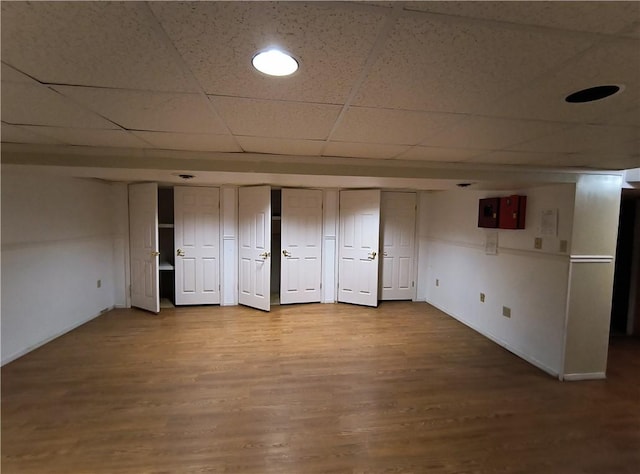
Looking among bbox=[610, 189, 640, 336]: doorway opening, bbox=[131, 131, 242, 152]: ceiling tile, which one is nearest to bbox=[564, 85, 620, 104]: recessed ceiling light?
bbox=[131, 131, 242, 152]: ceiling tile

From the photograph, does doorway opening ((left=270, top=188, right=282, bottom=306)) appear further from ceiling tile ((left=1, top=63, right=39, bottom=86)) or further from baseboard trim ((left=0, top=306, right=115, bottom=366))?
ceiling tile ((left=1, top=63, right=39, bottom=86))

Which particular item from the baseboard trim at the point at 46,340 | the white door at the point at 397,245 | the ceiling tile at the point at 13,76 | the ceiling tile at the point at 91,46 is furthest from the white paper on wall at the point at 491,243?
the baseboard trim at the point at 46,340

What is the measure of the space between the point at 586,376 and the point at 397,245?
2997mm

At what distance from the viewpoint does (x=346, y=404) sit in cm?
246

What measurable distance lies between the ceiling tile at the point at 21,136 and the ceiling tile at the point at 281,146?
1279mm

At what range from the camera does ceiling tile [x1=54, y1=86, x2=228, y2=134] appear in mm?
1278

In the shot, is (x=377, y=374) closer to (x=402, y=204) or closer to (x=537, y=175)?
(x=537, y=175)

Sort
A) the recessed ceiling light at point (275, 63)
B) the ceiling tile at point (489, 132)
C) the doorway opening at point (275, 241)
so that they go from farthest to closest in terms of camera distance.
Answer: the doorway opening at point (275, 241)
the ceiling tile at point (489, 132)
the recessed ceiling light at point (275, 63)

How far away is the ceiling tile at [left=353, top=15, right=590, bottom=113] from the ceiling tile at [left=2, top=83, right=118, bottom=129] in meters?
1.33

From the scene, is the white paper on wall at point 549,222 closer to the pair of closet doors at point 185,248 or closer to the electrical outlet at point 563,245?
the electrical outlet at point 563,245

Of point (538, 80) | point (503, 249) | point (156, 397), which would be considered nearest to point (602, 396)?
point (503, 249)

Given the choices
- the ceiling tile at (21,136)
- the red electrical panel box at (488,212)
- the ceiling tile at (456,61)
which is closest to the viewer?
the ceiling tile at (456,61)

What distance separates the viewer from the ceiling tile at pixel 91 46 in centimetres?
76

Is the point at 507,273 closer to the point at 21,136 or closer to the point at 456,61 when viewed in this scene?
the point at 456,61
